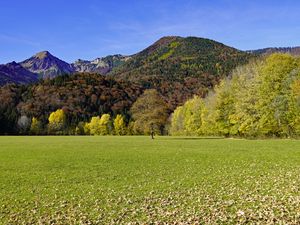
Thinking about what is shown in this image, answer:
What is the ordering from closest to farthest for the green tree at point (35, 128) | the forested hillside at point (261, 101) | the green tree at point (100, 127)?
1. the forested hillside at point (261, 101)
2. the green tree at point (100, 127)
3. the green tree at point (35, 128)

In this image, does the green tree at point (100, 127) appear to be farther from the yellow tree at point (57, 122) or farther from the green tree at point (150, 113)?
the green tree at point (150, 113)

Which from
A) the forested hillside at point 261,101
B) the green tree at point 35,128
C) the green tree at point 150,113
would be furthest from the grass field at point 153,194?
the green tree at point 35,128

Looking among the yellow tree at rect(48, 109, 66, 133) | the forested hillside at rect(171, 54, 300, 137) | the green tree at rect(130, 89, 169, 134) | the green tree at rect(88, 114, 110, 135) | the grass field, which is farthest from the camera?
the yellow tree at rect(48, 109, 66, 133)

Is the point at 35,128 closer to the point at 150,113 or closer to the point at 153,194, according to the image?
the point at 150,113

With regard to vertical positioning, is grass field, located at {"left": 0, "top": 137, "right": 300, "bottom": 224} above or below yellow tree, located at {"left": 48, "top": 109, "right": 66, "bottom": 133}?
below

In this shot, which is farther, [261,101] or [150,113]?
[150,113]

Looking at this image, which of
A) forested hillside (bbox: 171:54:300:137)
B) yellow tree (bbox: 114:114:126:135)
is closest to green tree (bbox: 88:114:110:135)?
yellow tree (bbox: 114:114:126:135)

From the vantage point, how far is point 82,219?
43.3ft

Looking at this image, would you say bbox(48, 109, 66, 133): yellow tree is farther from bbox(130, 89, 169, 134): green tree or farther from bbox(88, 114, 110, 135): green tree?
bbox(130, 89, 169, 134): green tree

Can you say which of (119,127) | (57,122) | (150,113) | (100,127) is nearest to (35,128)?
(57,122)

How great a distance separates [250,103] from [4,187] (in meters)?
59.3

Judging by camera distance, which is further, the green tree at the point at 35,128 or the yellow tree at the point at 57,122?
the yellow tree at the point at 57,122

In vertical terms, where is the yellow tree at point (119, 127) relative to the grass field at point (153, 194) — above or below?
above

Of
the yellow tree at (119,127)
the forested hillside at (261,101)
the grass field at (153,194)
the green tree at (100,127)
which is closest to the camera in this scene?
the grass field at (153,194)
